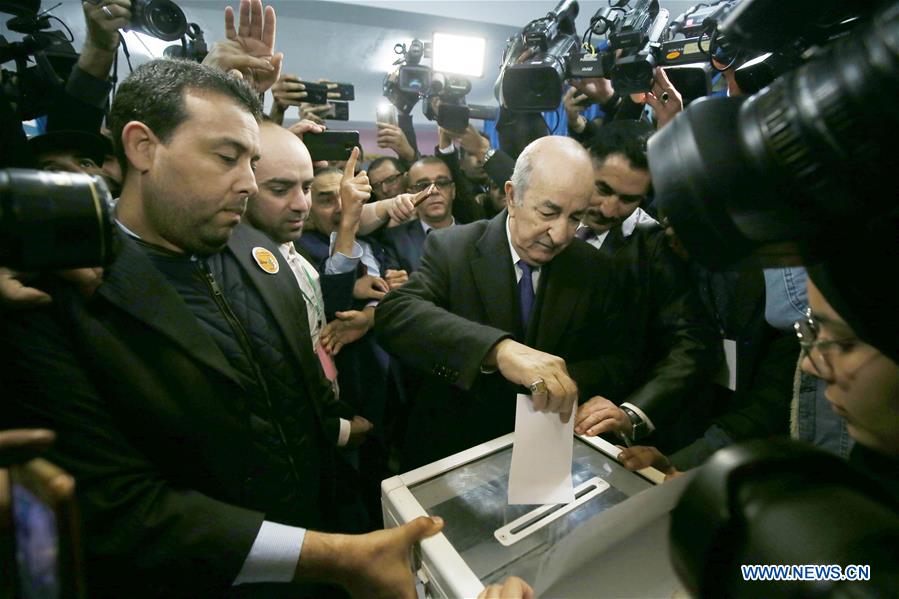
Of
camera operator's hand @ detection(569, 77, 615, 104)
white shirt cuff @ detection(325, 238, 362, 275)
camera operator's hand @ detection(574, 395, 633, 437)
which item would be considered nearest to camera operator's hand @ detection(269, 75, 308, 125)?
white shirt cuff @ detection(325, 238, 362, 275)

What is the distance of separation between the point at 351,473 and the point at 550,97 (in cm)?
182

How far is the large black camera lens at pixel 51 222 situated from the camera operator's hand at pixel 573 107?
103 inches

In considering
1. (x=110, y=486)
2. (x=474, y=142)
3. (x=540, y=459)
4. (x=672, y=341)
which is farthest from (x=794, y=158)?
(x=474, y=142)

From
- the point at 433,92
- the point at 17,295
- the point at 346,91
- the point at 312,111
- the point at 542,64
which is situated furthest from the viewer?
the point at 433,92

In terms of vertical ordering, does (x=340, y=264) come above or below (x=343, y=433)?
above

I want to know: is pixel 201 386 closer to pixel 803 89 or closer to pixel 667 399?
pixel 803 89

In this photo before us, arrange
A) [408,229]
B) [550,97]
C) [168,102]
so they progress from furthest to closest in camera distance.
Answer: [408,229], [550,97], [168,102]

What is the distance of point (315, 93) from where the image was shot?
79.9 inches

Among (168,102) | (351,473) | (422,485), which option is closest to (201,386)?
(422,485)

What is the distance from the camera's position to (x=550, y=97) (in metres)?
2.06

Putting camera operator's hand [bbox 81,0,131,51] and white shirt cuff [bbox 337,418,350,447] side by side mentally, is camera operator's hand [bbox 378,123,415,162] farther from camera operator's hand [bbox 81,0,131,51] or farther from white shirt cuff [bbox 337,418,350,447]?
white shirt cuff [bbox 337,418,350,447]

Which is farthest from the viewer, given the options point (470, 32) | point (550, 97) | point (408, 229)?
point (470, 32)

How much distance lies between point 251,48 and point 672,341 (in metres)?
1.73

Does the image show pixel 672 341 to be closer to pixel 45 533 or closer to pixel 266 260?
pixel 266 260
